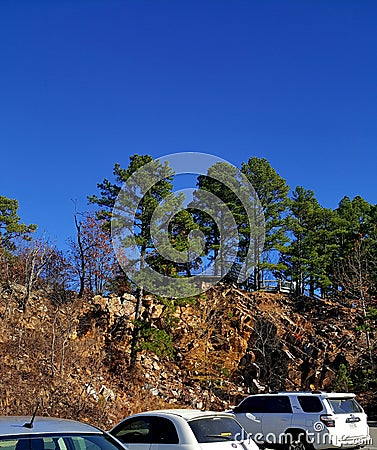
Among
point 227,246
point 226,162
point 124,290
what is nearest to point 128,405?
point 124,290

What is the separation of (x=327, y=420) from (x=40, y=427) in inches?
421

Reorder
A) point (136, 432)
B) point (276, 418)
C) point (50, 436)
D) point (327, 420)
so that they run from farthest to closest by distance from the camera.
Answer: point (276, 418), point (327, 420), point (136, 432), point (50, 436)

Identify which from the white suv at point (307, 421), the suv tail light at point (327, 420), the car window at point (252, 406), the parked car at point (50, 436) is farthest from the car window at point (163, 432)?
the car window at point (252, 406)

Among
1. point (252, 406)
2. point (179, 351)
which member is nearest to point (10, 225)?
point (179, 351)

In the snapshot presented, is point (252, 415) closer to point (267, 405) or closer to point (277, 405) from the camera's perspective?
point (267, 405)

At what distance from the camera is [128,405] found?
86.0ft

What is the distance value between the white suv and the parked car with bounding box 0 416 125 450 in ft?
32.7

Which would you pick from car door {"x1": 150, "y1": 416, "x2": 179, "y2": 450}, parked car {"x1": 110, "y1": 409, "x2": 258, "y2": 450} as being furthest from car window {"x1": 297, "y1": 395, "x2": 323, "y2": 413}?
car door {"x1": 150, "y1": 416, "x2": 179, "y2": 450}

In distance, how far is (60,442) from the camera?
5.17 metres

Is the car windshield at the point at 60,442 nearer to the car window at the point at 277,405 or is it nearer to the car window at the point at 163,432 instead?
the car window at the point at 163,432

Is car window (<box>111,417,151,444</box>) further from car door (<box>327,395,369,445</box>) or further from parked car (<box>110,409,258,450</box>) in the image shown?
car door (<box>327,395,369,445</box>)

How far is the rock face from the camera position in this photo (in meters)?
27.8

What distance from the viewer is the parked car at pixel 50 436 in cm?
489

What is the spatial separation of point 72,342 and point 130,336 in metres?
6.17
